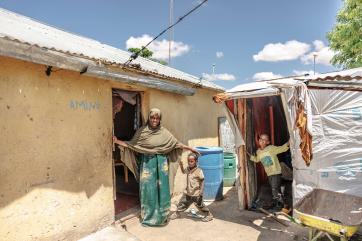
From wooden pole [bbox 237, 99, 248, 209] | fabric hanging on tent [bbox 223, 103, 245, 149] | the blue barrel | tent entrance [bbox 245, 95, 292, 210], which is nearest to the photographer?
fabric hanging on tent [bbox 223, 103, 245, 149]

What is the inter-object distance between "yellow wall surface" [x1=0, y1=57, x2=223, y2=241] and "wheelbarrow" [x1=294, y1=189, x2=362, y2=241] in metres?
3.19

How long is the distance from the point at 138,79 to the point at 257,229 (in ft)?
11.3

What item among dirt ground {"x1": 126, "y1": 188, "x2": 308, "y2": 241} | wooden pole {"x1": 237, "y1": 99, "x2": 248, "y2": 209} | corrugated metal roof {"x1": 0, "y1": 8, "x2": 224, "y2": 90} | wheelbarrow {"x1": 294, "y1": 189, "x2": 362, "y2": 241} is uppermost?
corrugated metal roof {"x1": 0, "y1": 8, "x2": 224, "y2": 90}

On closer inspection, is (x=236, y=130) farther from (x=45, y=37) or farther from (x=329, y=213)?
(x=45, y=37)

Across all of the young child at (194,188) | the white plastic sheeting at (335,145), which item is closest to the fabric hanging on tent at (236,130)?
the young child at (194,188)

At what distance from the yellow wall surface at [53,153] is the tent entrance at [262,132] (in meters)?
2.84

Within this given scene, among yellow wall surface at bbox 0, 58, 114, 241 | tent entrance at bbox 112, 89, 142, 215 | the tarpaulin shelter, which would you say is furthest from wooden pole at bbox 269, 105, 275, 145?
yellow wall surface at bbox 0, 58, 114, 241

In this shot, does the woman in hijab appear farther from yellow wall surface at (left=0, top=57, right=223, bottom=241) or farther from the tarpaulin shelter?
the tarpaulin shelter

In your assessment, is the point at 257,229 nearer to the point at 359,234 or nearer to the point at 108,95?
the point at 359,234

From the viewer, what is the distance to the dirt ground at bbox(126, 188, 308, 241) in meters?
5.07

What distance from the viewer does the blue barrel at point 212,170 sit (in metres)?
6.95

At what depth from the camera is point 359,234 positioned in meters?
5.00

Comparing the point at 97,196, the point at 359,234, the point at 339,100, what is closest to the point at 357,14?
the point at 339,100

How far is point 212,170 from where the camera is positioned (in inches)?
275
